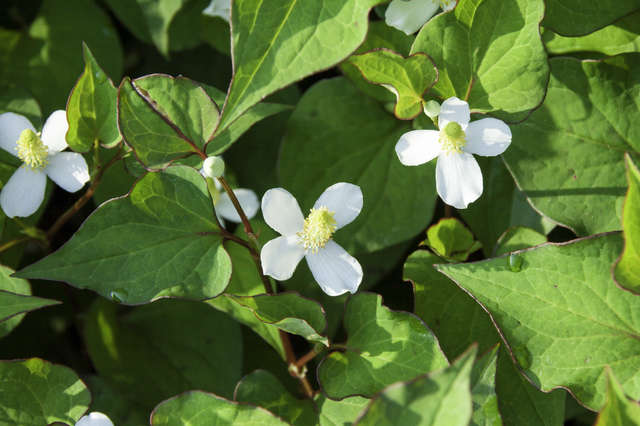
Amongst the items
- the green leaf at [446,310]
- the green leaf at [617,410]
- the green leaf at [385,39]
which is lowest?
the green leaf at [446,310]

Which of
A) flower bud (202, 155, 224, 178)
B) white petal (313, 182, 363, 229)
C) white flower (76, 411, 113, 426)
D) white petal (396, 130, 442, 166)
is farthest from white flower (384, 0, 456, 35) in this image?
white flower (76, 411, 113, 426)

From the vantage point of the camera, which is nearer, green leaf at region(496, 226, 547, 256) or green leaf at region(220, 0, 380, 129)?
green leaf at region(220, 0, 380, 129)

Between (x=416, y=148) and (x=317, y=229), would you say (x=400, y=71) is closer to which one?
(x=416, y=148)

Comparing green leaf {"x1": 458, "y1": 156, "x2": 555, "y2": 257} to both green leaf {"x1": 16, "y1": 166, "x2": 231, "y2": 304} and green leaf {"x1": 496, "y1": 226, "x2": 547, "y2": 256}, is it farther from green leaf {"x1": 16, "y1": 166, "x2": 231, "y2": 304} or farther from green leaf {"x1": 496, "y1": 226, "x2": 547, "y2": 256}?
green leaf {"x1": 16, "y1": 166, "x2": 231, "y2": 304}

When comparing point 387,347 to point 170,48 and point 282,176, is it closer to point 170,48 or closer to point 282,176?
point 282,176

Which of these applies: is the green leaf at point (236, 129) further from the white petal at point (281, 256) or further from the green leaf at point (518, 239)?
the green leaf at point (518, 239)

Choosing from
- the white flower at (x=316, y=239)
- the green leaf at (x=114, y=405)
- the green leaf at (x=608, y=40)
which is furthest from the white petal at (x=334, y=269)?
the green leaf at (x=608, y=40)
